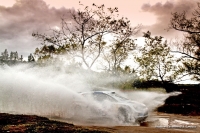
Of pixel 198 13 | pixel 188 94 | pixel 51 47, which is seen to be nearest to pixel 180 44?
pixel 198 13

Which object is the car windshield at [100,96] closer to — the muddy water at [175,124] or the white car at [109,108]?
the white car at [109,108]

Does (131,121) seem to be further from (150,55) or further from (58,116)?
(150,55)

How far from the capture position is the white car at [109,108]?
13055 mm

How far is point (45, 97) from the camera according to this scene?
49.5ft

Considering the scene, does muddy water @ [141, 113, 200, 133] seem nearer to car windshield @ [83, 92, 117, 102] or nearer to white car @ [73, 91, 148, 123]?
white car @ [73, 91, 148, 123]

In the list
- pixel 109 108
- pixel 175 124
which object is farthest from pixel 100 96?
pixel 175 124

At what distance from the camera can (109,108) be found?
13289 mm

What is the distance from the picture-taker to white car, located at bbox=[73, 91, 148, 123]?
1305 cm

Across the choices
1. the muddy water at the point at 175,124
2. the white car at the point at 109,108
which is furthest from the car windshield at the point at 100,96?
the muddy water at the point at 175,124

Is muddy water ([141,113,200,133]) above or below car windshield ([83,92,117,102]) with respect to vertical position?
below

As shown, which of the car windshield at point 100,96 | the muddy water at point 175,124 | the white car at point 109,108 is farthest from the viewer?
the car windshield at point 100,96

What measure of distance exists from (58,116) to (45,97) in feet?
4.61

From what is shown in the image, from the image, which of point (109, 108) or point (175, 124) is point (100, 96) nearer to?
point (109, 108)

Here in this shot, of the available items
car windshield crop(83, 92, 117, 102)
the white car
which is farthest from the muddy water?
car windshield crop(83, 92, 117, 102)
